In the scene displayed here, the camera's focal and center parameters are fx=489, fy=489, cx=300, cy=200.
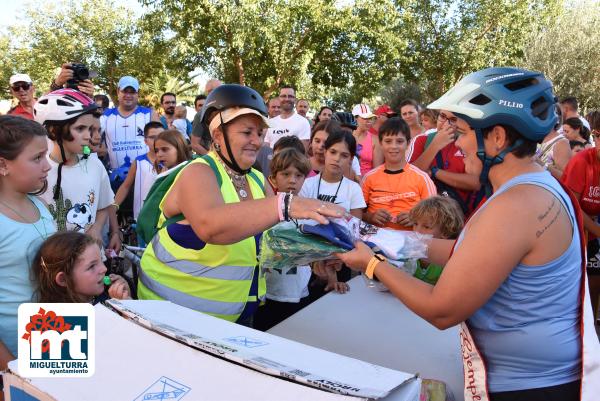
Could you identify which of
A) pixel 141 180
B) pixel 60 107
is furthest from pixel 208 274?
pixel 141 180

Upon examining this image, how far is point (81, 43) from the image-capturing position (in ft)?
90.8

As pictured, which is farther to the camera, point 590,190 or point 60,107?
point 590,190

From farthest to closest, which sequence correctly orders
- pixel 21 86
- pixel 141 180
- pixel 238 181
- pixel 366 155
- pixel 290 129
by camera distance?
pixel 290 129 < pixel 366 155 < pixel 21 86 < pixel 141 180 < pixel 238 181

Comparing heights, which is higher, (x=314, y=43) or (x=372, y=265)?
(x=314, y=43)

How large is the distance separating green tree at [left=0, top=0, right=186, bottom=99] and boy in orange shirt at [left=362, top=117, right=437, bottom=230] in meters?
23.7

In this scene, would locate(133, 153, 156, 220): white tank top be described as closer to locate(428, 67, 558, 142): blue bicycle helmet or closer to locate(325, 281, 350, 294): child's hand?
locate(325, 281, 350, 294): child's hand

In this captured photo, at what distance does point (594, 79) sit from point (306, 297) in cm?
2332

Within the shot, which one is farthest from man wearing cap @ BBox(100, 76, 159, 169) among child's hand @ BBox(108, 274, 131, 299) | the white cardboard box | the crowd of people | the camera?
the white cardboard box

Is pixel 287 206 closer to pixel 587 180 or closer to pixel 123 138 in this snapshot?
pixel 587 180

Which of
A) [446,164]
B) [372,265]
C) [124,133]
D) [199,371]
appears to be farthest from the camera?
[124,133]

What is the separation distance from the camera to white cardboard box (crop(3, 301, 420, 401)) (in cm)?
110

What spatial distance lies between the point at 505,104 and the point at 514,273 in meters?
0.56

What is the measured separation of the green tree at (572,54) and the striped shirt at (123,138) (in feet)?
68.6

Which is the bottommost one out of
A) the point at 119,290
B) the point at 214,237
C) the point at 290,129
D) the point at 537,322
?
the point at 119,290
